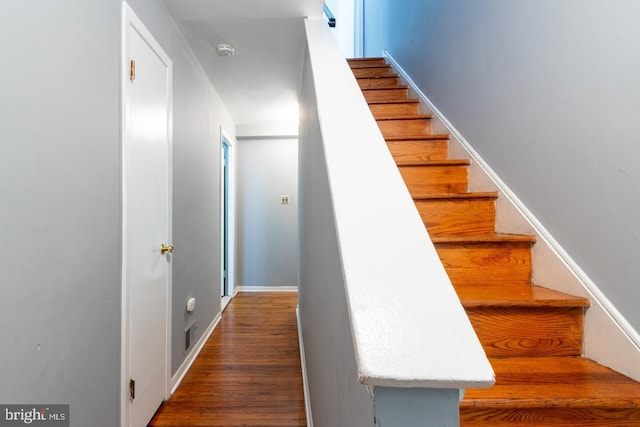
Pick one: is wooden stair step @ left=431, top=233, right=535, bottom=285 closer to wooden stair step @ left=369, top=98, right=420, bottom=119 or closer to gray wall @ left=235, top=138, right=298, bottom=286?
wooden stair step @ left=369, top=98, right=420, bottom=119

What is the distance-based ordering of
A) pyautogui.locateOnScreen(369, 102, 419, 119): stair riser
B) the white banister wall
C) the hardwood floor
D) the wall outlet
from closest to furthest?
the white banister wall, the hardwood floor, the wall outlet, pyautogui.locateOnScreen(369, 102, 419, 119): stair riser

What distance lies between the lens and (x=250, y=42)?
6.68ft

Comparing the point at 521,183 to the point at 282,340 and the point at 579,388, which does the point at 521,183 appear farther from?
the point at 282,340

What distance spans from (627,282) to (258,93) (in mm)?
2970

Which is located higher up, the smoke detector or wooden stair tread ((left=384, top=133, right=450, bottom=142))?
the smoke detector

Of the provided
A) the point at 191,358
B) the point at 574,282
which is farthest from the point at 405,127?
the point at 191,358

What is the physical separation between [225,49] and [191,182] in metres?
1.02

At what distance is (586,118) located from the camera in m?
1.02

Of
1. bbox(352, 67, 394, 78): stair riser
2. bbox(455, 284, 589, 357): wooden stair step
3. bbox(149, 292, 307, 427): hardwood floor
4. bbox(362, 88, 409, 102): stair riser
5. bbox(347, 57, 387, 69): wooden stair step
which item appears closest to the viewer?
bbox(455, 284, 589, 357): wooden stair step

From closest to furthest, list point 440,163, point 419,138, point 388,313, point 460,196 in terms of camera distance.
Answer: point 388,313
point 460,196
point 440,163
point 419,138

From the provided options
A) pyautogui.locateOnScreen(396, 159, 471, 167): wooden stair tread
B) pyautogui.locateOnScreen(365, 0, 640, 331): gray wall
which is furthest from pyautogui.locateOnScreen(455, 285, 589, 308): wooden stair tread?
pyautogui.locateOnScreen(396, 159, 471, 167): wooden stair tread

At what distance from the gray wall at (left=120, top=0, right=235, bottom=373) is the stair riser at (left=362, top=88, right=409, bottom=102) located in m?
1.42

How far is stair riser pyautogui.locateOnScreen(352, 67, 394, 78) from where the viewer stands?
2.79m

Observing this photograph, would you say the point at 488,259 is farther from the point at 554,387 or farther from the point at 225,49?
the point at 225,49
